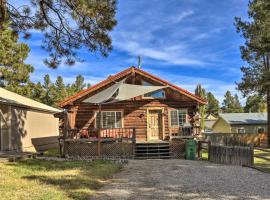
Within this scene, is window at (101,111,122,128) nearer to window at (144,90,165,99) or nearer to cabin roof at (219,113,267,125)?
window at (144,90,165,99)

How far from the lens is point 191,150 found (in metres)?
17.3

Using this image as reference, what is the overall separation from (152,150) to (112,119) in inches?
139

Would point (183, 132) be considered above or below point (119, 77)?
below

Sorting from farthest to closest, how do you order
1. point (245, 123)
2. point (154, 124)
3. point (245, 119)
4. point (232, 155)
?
point (245, 119)
point (245, 123)
point (154, 124)
point (232, 155)

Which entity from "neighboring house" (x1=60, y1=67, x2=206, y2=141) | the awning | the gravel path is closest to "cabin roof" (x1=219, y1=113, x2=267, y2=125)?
"neighboring house" (x1=60, y1=67, x2=206, y2=141)

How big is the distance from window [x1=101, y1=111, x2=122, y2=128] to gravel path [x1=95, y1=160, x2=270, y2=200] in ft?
24.6

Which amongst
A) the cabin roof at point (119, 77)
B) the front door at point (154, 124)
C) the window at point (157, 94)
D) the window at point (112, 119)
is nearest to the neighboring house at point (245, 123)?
the cabin roof at point (119, 77)

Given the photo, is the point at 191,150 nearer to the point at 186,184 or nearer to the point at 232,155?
the point at 232,155

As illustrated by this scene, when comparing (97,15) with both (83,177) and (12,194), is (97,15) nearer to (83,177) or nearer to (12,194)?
(83,177)

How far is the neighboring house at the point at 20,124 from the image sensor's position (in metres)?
17.8

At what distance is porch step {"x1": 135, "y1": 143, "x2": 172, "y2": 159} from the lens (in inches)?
703

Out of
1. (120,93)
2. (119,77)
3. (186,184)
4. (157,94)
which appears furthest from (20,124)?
(186,184)


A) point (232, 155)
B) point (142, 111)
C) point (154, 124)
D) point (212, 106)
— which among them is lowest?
point (232, 155)

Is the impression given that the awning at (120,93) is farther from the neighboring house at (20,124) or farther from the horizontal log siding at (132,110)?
the neighboring house at (20,124)
